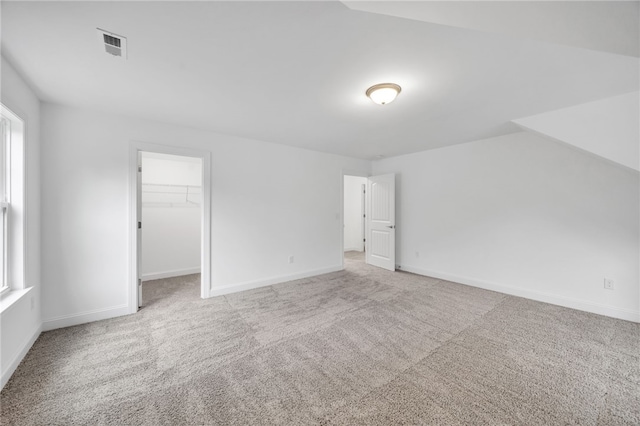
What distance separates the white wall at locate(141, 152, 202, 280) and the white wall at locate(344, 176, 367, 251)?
4252 millimetres

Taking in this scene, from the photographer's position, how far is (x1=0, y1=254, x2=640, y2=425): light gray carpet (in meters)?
1.51

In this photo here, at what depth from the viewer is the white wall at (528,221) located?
2.83 meters

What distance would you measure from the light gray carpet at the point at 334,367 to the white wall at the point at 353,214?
4.27 m

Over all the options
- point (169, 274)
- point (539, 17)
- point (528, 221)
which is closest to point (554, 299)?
point (528, 221)

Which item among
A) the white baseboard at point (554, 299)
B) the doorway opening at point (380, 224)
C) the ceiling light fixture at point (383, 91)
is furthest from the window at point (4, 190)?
the white baseboard at point (554, 299)

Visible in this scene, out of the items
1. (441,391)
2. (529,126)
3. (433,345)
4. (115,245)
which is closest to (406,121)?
(529,126)

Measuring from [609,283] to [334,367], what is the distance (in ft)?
11.6

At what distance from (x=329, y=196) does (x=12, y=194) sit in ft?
13.0

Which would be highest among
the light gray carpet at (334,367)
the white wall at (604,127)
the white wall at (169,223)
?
the white wall at (604,127)

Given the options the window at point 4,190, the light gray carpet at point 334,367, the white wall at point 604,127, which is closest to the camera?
the light gray carpet at point 334,367

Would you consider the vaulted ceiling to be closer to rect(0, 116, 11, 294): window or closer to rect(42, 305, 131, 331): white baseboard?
rect(0, 116, 11, 294): window

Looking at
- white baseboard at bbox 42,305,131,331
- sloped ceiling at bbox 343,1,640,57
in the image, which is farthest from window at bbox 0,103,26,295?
sloped ceiling at bbox 343,1,640,57

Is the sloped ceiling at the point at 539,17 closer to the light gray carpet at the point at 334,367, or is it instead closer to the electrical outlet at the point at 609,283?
the light gray carpet at the point at 334,367

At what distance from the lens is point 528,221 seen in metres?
3.44
